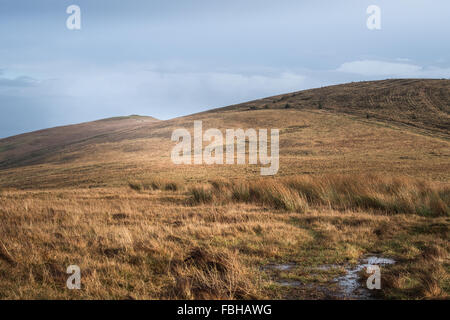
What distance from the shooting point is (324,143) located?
39.3m

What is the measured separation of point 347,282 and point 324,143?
3473cm

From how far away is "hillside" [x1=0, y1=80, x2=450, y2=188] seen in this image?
2666 cm

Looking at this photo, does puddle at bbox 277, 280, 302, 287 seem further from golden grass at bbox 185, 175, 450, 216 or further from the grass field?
golden grass at bbox 185, 175, 450, 216

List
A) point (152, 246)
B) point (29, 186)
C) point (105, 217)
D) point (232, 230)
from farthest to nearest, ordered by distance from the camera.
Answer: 1. point (29, 186)
2. point (105, 217)
3. point (232, 230)
4. point (152, 246)

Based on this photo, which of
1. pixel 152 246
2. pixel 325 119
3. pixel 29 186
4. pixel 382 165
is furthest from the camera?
pixel 325 119

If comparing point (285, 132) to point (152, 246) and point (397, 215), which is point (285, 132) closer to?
point (397, 215)

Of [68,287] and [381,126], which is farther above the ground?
[381,126]

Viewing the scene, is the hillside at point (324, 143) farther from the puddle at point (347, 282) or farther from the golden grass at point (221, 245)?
the puddle at point (347, 282)

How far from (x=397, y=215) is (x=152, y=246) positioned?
7.21 m

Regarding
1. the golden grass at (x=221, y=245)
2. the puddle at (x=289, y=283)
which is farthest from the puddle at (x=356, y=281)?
the puddle at (x=289, y=283)

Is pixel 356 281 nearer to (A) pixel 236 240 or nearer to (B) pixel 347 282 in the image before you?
(B) pixel 347 282


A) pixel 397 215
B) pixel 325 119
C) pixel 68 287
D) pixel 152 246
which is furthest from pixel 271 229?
pixel 325 119
